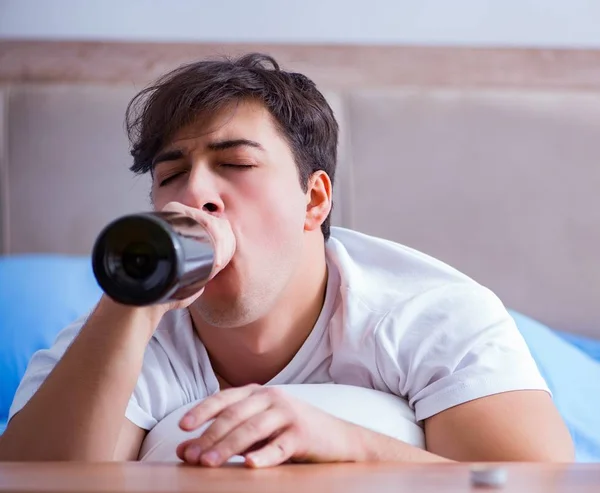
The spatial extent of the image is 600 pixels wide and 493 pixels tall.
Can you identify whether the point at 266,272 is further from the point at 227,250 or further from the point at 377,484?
the point at 377,484

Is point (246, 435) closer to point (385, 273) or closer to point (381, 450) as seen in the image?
point (381, 450)

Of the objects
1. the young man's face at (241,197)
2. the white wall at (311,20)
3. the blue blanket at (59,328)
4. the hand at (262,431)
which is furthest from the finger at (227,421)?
the white wall at (311,20)

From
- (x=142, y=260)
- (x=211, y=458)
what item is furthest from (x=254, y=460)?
(x=142, y=260)

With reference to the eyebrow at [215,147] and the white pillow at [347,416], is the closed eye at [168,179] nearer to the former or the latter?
the eyebrow at [215,147]

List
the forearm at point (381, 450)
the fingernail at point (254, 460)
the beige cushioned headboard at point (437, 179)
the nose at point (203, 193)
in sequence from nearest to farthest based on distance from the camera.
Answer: the fingernail at point (254, 460) → the forearm at point (381, 450) → the nose at point (203, 193) → the beige cushioned headboard at point (437, 179)

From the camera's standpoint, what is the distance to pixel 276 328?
54.0 inches

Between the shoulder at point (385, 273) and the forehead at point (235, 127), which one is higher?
the forehead at point (235, 127)

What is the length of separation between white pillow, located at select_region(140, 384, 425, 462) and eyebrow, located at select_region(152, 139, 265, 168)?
0.36 m

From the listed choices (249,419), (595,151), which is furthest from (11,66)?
(249,419)

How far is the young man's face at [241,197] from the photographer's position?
3.92 ft

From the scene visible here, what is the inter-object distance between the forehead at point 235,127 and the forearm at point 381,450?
0.53m

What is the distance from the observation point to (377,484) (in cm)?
62

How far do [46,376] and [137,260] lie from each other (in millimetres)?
491

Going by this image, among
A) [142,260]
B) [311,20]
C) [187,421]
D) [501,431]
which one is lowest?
[501,431]
